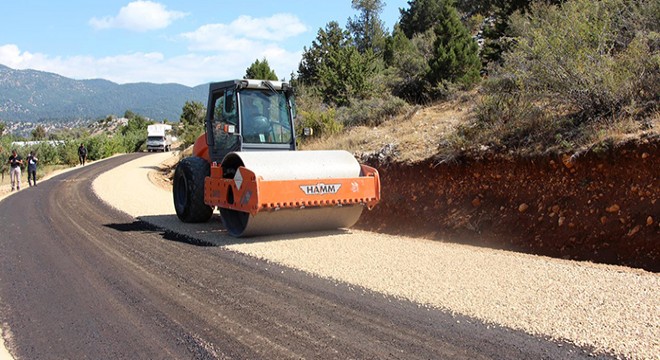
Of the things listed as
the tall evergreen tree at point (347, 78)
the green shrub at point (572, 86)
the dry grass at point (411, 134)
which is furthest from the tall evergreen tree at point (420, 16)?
the green shrub at point (572, 86)

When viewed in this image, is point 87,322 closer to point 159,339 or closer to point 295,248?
point 159,339

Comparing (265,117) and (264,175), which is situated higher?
(265,117)

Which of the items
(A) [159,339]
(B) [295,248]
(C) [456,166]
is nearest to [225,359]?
(A) [159,339]

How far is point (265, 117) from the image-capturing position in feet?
33.1

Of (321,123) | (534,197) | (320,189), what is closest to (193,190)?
(320,189)

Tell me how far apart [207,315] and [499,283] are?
3.15 metres

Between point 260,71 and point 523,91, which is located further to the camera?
point 260,71

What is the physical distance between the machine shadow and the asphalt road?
0.65 metres

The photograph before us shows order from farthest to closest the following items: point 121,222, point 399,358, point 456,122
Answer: point 456,122
point 121,222
point 399,358

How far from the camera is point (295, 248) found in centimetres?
799

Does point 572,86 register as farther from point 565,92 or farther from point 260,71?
point 260,71

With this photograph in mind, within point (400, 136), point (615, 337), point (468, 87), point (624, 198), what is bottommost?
point (615, 337)

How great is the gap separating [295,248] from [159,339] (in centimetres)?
352

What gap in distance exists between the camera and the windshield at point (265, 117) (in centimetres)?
984
